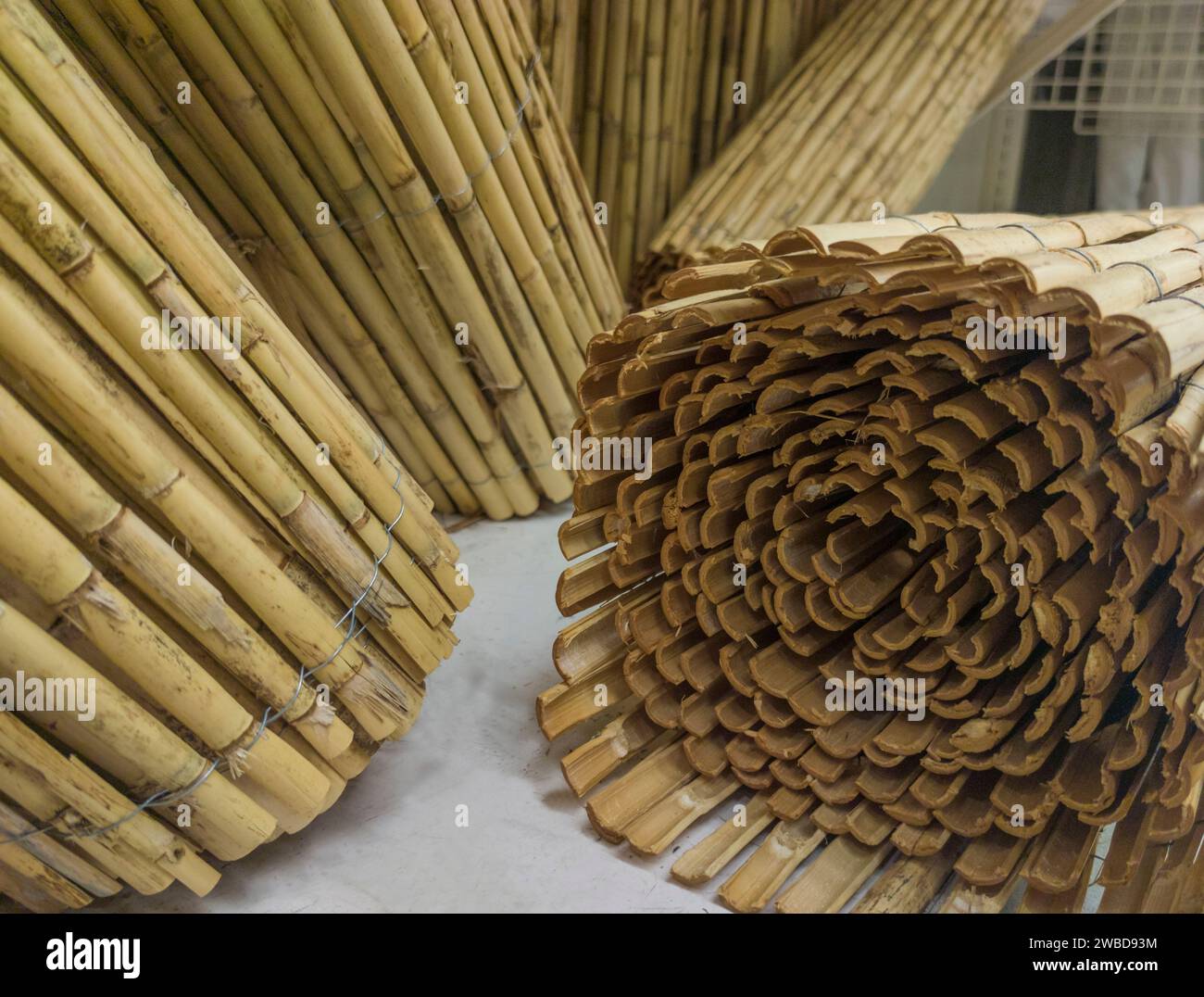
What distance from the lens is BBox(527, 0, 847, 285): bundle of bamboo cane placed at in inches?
94.4

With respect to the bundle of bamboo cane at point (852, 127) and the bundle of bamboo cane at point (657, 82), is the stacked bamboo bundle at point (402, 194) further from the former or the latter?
the bundle of bamboo cane at point (657, 82)

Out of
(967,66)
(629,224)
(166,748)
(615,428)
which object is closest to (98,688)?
(166,748)

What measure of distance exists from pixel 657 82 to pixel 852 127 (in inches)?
18.8

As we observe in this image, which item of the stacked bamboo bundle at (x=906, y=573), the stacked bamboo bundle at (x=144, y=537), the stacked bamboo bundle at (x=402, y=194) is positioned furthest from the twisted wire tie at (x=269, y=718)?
the stacked bamboo bundle at (x=402, y=194)

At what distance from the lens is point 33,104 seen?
966 mm

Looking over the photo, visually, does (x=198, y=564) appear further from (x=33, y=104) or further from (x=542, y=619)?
(x=542, y=619)

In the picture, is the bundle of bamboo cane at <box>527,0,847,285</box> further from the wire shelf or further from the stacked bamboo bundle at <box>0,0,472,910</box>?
the stacked bamboo bundle at <box>0,0,472,910</box>

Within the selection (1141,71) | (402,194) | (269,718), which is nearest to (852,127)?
(1141,71)

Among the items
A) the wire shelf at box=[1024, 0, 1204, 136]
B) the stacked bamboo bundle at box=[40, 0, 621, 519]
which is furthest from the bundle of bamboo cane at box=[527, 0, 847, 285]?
the wire shelf at box=[1024, 0, 1204, 136]

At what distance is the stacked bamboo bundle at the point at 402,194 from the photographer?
1434 millimetres

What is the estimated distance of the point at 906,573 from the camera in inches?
50.2

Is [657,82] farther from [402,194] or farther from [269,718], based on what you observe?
[269,718]

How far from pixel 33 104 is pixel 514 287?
0.91 metres

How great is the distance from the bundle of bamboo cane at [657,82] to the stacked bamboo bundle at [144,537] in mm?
1434
